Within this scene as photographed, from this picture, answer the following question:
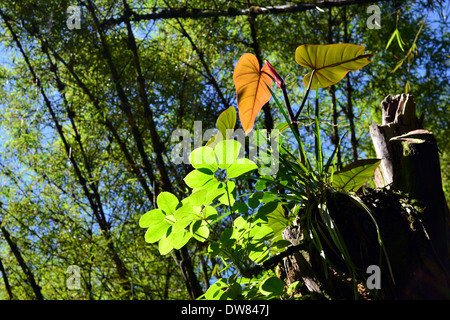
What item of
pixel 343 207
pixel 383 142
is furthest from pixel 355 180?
pixel 383 142

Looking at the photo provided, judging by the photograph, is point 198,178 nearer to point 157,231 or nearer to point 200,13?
point 157,231

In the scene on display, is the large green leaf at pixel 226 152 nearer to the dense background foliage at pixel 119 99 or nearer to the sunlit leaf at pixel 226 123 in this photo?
the sunlit leaf at pixel 226 123

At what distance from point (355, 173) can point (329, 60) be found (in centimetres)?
19

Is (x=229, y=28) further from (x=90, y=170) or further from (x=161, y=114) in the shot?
(x=90, y=170)

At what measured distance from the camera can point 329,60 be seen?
2.26 ft

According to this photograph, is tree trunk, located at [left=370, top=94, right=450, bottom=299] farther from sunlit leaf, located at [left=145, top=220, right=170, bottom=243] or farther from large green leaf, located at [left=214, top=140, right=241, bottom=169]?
sunlit leaf, located at [left=145, top=220, right=170, bottom=243]

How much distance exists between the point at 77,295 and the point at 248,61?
2.02 m

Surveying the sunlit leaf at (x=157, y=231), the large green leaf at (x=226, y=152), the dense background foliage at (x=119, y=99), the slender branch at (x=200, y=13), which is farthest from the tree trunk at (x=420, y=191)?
the dense background foliage at (x=119, y=99)

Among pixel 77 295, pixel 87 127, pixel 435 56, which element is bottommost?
pixel 77 295

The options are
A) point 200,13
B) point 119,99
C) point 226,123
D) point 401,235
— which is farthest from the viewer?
point 119,99

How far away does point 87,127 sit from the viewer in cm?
242

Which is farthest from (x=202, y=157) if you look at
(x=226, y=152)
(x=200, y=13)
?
(x=200, y=13)

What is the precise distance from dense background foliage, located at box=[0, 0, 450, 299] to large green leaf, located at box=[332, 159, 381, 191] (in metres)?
1.51

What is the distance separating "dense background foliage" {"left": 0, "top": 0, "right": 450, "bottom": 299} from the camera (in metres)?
2.28
